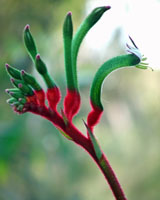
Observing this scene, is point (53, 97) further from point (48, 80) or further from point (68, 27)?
point (68, 27)

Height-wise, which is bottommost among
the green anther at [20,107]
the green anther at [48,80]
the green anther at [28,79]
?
the green anther at [20,107]

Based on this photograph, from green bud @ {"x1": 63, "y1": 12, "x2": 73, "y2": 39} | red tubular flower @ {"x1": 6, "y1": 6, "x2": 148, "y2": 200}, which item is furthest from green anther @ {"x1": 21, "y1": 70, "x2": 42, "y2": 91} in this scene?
green bud @ {"x1": 63, "y1": 12, "x2": 73, "y2": 39}

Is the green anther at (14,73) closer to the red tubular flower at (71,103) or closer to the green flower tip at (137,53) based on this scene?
the red tubular flower at (71,103)

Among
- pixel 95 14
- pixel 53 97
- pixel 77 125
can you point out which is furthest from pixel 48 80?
pixel 77 125

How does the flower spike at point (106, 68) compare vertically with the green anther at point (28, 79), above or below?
below

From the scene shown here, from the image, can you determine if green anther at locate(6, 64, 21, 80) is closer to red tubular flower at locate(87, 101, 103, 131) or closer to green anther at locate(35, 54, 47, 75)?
green anther at locate(35, 54, 47, 75)

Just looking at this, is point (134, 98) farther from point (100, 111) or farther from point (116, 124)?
point (100, 111)

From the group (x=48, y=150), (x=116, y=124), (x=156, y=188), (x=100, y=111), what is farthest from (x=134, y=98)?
(x=100, y=111)

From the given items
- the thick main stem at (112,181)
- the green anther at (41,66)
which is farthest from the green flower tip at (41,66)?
the thick main stem at (112,181)

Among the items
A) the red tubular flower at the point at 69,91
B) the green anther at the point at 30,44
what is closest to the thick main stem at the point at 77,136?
the red tubular flower at the point at 69,91

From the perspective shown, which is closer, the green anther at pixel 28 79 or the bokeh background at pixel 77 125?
the green anther at pixel 28 79
